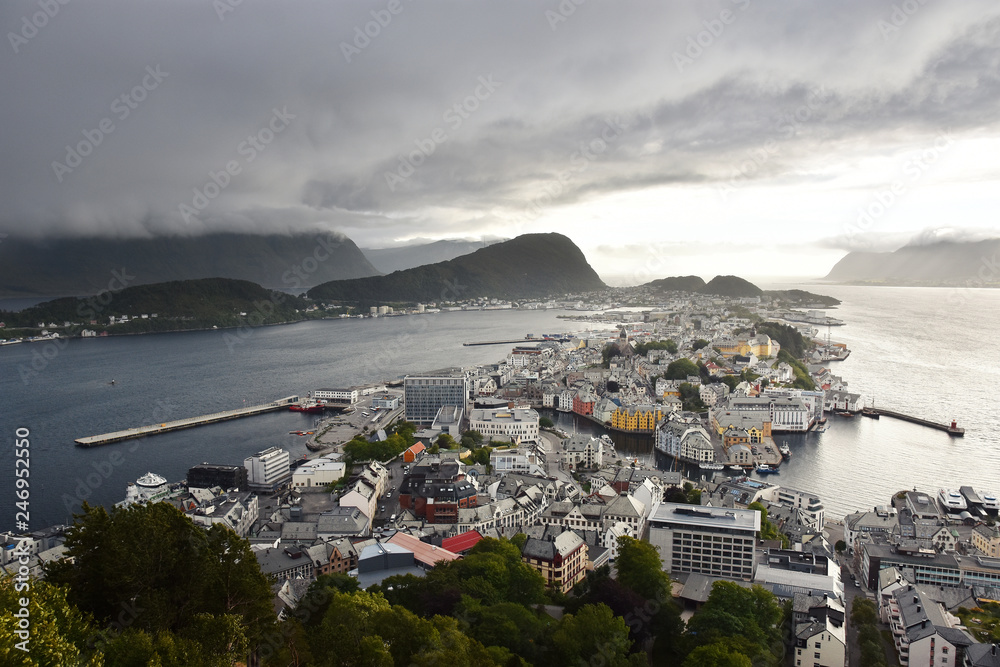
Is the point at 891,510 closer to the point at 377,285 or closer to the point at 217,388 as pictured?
the point at 217,388

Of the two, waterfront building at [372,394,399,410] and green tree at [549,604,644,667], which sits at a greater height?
green tree at [549,604,644,667]

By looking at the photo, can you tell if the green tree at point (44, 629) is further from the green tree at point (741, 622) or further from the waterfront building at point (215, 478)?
the waterfront building at point (215, 478)

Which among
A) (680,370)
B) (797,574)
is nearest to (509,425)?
(797,574)

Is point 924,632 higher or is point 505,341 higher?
point 505,341

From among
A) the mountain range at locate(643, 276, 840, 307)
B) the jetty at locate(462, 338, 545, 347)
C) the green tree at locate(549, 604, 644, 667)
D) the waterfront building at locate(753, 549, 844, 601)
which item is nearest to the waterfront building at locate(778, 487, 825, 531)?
the waterfront building at locate(753, 549, 844, 601)

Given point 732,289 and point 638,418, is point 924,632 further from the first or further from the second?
point 732,289

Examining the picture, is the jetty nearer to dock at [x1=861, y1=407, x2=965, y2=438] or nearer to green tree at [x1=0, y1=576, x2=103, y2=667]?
dock at [x1=861, y1=407, x2=965, y2=438]

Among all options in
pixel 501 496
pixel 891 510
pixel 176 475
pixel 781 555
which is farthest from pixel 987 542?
pixel 176 475
